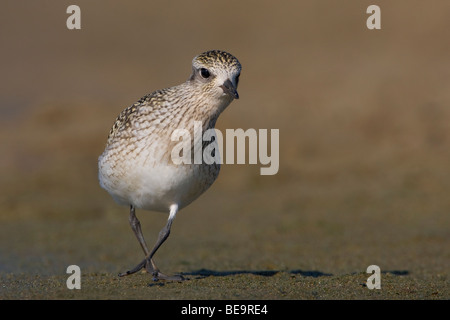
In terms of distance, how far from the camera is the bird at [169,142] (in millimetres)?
6934

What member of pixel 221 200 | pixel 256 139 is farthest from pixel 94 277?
pixel 256 139

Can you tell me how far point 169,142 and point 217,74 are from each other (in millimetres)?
753

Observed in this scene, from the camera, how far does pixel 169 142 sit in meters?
6.95

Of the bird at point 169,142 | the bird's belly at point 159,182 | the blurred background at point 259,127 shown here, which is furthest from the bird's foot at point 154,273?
the blurred background at point 259,127

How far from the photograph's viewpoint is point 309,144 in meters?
16.5

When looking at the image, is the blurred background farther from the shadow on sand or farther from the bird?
the bird

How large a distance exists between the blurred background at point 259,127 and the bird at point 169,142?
2.16m

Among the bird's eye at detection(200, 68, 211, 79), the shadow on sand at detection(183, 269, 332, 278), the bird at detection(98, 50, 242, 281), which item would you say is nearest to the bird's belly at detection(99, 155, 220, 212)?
the bird at detection(98, 50, 242, 281)

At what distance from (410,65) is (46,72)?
11.0 meters

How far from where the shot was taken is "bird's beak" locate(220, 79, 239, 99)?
678 cm

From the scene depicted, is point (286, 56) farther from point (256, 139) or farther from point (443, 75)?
point (256, 139)

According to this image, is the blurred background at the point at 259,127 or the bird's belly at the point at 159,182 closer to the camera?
the bird's belly at the point at 159,182

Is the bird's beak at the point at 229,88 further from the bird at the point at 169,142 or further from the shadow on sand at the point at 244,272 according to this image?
the shadow on sand at the point at 244,272

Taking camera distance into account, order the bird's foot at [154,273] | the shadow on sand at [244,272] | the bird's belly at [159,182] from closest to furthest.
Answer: the bird's belly at [159,182]
the bird's foot at [154,273]
the shadow on sand at [244,272]
